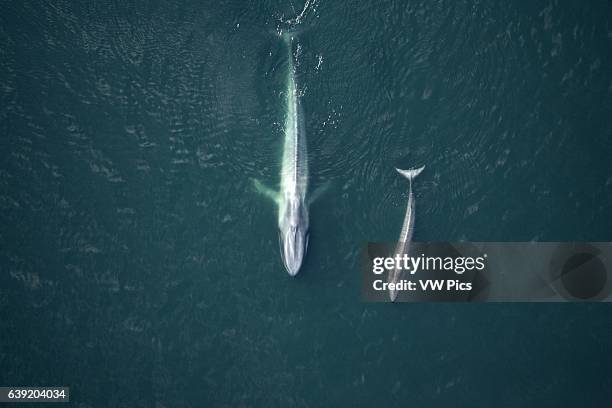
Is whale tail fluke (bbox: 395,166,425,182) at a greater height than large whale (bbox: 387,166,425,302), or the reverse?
whale tail fluke (bbox: 395,166,425,182)

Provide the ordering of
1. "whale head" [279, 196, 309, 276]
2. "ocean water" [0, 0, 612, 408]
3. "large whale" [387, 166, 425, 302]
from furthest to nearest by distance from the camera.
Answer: "large whale" [387, 166, 425, 302] → "ocean water" [0, 0, 612, 408] → "whale head" [279, 196, 309, 276]

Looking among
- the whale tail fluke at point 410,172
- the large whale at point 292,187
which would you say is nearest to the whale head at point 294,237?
the large whale at point 292,187

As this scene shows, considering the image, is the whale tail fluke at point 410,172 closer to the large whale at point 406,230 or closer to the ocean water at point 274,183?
the large whale at point 406,230

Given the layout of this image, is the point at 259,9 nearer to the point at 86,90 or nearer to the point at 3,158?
the point at 86,90

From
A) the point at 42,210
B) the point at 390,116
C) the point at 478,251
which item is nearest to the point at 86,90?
the point at 42,210

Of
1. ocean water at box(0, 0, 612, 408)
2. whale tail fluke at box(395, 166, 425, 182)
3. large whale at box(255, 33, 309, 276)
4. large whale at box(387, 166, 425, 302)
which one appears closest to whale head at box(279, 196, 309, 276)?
large whale at box(255, 33, 309, 276)

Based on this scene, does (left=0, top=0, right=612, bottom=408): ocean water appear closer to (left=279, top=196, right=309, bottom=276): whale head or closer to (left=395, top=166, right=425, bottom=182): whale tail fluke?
(left=395, top=166, right=425, bottom=182): whale tail fluke

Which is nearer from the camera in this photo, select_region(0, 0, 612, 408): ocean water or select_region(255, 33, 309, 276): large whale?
select_region(255, 33, 309, 276): large whale

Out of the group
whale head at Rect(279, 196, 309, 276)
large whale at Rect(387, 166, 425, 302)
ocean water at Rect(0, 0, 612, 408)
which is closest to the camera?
whale head at Rect(279, 196, 309, 276)
